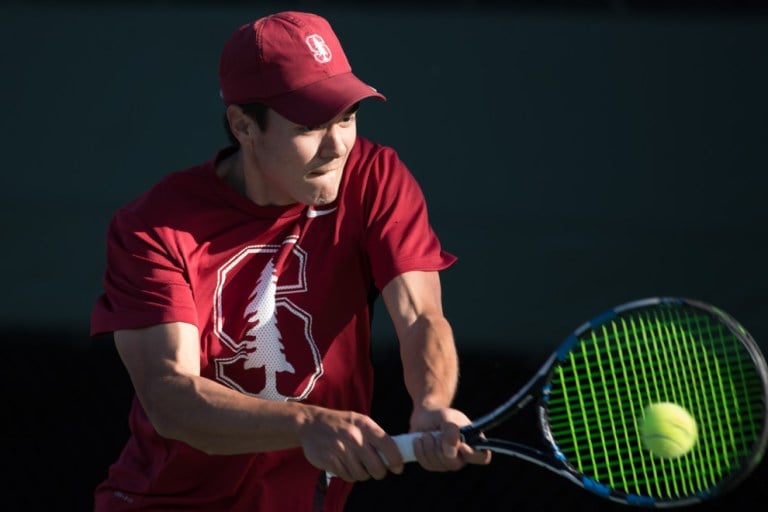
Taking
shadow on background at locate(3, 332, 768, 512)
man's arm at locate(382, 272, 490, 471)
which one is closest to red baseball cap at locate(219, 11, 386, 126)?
man's arm at locate(382, 272, 490, 471)

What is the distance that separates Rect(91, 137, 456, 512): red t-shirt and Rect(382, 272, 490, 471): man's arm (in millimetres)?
46

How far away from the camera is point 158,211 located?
124 inches

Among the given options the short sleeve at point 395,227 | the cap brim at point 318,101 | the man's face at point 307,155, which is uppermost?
the cap brim at point 318,101

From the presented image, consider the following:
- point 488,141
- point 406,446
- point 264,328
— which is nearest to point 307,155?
point 264,328

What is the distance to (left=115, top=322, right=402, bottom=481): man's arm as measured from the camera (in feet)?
9.18

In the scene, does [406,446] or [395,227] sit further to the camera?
[395,227]

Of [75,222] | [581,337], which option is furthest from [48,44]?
[581,337]

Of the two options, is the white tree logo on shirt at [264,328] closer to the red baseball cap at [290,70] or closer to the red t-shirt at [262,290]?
the red t-shirt at [262,290]

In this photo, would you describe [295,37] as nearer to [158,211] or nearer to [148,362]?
[158,211]

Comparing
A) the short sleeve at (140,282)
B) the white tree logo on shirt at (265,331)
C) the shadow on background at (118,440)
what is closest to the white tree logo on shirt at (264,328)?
the white tree logo on shirt at (265,331)

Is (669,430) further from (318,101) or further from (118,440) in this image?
(118,440)

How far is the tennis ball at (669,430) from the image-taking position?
2.94 metres

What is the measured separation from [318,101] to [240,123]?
0.73ft

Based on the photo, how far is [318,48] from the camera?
3156 millimetres
